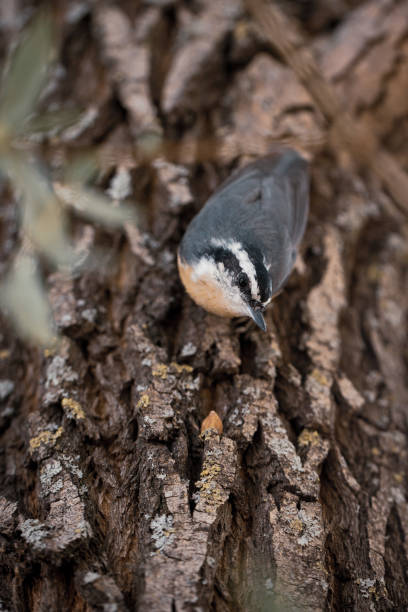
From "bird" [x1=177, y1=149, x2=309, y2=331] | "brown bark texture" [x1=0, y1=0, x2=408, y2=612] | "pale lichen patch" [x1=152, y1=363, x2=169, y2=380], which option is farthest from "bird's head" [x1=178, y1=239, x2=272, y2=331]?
"pale lichen patch" [x1=152, y1=363, x2=169, y2=380]

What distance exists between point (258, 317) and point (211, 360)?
284 mm

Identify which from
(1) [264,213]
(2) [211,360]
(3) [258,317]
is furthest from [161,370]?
(1) [264,213]

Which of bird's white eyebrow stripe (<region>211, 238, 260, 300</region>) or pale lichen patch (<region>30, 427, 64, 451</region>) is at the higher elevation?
bird's white eyebrow stripe (<region>211, 238, 260, 300</region>)

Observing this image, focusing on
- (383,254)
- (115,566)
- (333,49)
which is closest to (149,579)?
(115,566)

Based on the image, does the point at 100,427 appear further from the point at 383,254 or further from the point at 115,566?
the point at 383,254

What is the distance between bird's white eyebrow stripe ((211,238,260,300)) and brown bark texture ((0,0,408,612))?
22 cm

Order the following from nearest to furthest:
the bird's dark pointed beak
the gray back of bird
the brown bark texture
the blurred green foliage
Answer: the brown bark texture < the blurred green foliage < the bird's dark pointed beak < the gray back of bird

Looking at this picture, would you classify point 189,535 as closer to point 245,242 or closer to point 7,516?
point 7,516

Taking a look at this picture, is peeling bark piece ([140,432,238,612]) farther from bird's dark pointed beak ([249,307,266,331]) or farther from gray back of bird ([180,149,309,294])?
gray back of bird ([180,149,309,294])

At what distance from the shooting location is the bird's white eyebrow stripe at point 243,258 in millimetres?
2402

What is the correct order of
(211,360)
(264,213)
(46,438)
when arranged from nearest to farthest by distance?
(46,438) < (211,360) < (264,213)

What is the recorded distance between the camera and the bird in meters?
2.42

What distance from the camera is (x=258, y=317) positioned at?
7.65 ft

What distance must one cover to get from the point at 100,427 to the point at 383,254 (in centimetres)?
203
